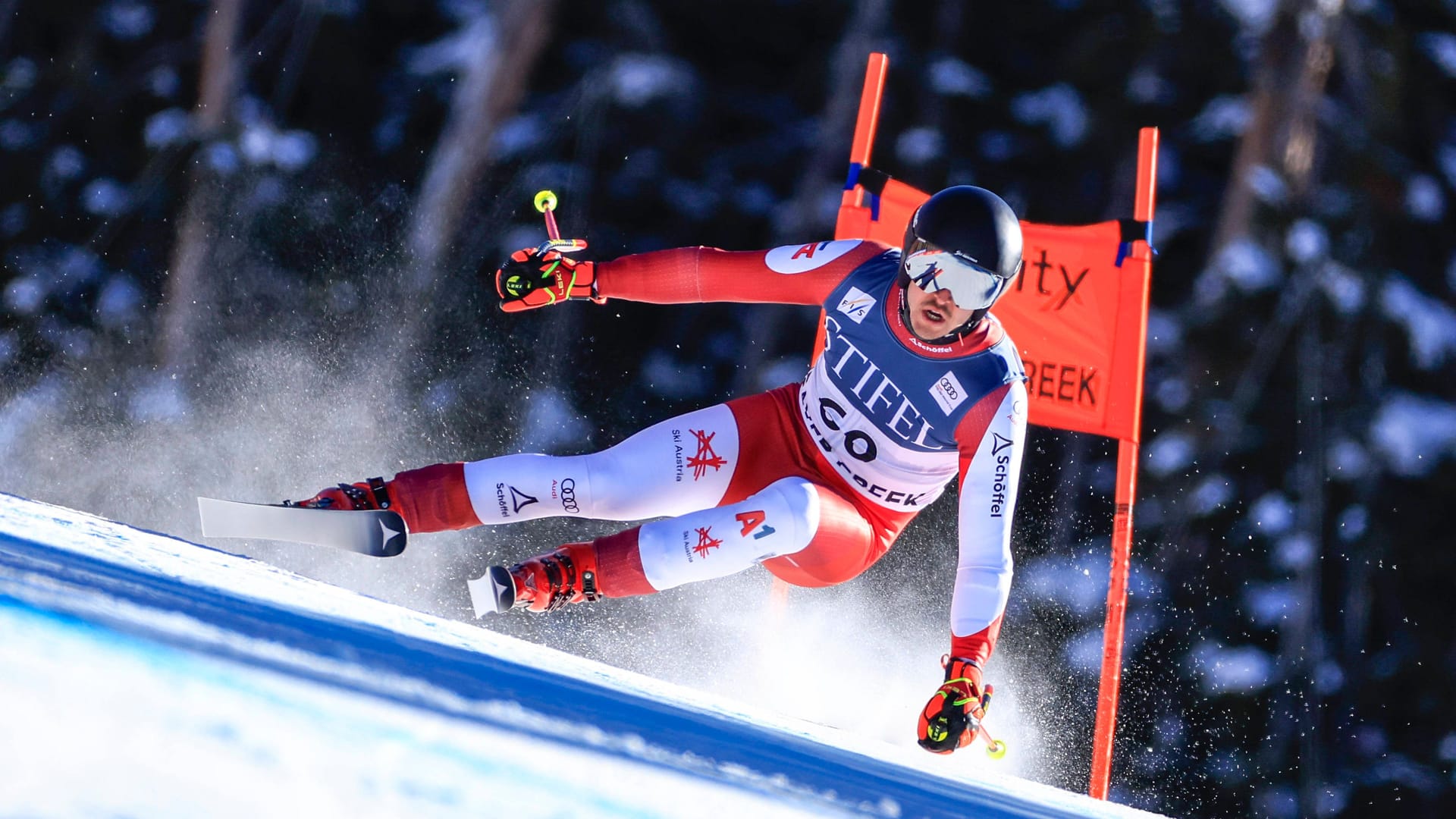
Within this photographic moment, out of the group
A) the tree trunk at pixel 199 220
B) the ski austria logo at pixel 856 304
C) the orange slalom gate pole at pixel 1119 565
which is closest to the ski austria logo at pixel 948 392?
the ski austria logo at pixel 856 304

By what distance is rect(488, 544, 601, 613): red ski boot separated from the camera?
6.64ft

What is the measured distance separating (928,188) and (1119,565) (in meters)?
2.11

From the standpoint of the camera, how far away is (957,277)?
218 centimetres

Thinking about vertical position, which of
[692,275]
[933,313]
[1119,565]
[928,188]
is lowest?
[1119,565]

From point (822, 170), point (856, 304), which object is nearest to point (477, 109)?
point (822, 170)

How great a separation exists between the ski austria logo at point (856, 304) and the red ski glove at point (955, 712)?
743 millimetres

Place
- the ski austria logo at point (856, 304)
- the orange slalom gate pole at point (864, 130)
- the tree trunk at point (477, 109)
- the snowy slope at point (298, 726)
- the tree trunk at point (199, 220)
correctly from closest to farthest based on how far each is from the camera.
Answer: the snowy slope at point (298, 726) < the ski austria logo at point (856, 304) < the orange slalom gate pole at point (864, 130) < the tree trunk at point (199, 220) < the tree trunk at point (477, 109)

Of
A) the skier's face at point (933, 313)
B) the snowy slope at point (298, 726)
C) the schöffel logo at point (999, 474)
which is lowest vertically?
the snowy slope at point (298, 726)

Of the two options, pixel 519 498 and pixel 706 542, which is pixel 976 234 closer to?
pixel 706 542

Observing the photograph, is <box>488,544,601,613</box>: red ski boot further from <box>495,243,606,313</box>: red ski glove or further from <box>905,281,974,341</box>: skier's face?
<box>905,281,974,341</box>: skier's face

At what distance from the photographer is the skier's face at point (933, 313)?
223 centimetres

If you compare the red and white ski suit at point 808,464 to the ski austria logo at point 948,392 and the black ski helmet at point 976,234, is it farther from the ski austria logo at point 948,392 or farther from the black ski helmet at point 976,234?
the black ski helmet at point 976,234

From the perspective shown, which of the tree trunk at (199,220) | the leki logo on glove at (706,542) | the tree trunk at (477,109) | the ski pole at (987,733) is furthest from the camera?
the tree trunk at (477,109)

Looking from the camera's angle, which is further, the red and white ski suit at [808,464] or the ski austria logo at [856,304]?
the ski austria logo at [856,304]
